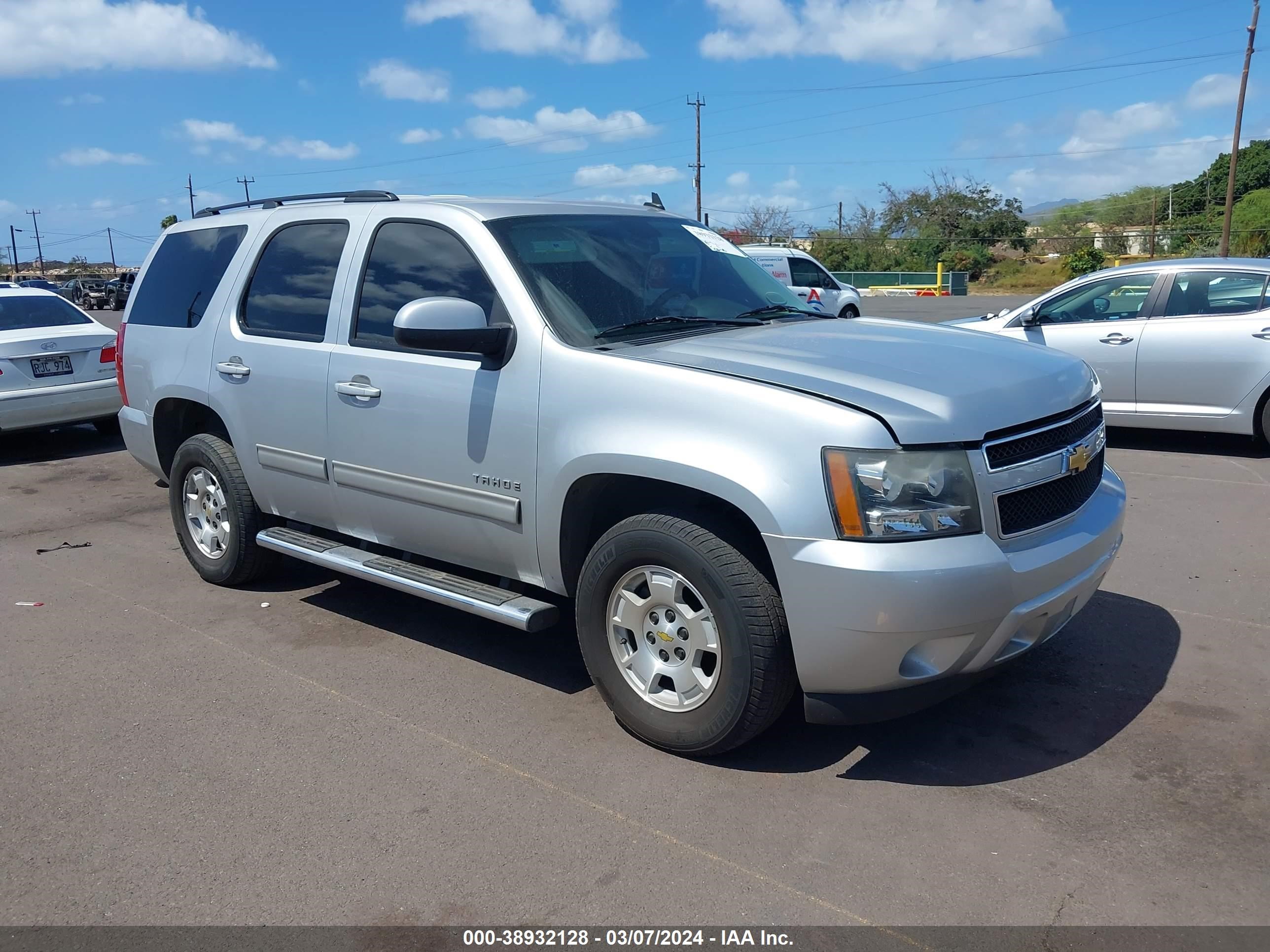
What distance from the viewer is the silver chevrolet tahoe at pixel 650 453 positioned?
331cm

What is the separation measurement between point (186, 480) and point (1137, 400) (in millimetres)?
7607

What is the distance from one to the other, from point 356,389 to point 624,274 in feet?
4.19

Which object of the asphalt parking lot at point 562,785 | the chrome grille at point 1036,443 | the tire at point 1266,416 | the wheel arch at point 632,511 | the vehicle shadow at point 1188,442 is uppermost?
the chrome grille at point 1036,443

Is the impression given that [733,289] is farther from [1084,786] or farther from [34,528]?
[34,528]

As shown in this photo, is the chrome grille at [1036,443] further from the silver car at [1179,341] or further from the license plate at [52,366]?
the license plate at [52,366]

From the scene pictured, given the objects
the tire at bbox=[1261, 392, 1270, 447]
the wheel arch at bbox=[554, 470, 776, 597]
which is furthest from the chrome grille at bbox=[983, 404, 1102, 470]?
the tire at bbox=[1261, 392, 1270, 447]

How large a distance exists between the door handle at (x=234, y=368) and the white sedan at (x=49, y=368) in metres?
5.03

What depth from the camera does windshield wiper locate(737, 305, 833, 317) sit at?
4781mm

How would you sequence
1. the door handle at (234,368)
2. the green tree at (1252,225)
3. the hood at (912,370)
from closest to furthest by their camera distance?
1. the hood at (912,370)
2. the door handle at (234,368)
3. the green tree at (1252,225)

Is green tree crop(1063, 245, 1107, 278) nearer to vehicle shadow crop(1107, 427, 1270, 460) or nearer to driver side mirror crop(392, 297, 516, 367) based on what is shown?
vehicle shadow crop(1107, 427, 1270, 460)

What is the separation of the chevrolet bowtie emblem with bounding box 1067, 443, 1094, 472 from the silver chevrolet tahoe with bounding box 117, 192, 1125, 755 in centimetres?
1

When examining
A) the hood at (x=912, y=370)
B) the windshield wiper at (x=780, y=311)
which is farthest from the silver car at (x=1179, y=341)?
the hood at (x=912, y=370)

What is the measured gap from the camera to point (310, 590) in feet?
19.5

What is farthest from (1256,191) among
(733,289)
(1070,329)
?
(733,289)
